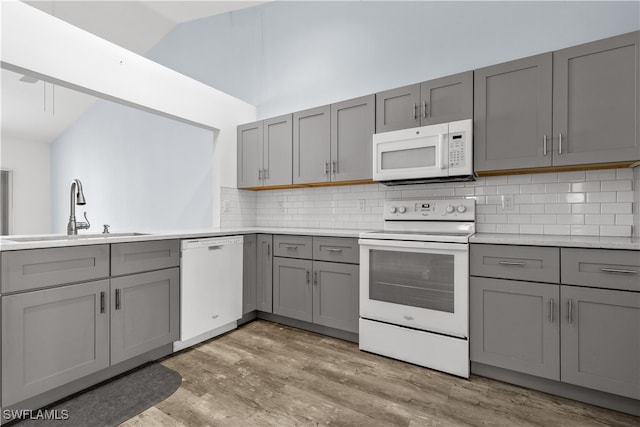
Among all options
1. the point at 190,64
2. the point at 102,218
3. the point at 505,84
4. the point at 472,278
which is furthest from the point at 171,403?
the point at 102,218

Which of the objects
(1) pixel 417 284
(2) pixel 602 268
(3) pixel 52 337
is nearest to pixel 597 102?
(2) pixel 602 268

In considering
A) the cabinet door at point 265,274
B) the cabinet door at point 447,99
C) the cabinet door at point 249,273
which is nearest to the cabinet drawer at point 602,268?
the cabinet door at point 447,99

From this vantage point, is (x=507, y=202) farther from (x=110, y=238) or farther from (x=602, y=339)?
(x=110, y=238)

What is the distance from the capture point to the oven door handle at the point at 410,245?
6.84 feet

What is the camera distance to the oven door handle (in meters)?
2.09

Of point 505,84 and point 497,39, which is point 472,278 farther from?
point 497,39

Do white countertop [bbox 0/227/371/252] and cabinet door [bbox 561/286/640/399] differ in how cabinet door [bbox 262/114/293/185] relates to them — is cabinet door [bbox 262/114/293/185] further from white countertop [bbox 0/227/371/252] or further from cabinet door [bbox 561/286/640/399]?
cabinet door [bbox 561/286/640/399]

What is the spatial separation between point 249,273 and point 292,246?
572mm

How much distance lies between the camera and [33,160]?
667 centimetres

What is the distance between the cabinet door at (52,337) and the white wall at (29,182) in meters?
6.55

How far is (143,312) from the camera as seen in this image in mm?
2193

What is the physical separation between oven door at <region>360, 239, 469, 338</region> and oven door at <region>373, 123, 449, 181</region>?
58cm

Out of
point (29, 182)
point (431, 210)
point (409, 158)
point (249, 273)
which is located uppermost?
point (29, 182)

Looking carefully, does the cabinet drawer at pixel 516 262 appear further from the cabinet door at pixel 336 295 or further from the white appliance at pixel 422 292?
the cabinet door at pixel 336 295
